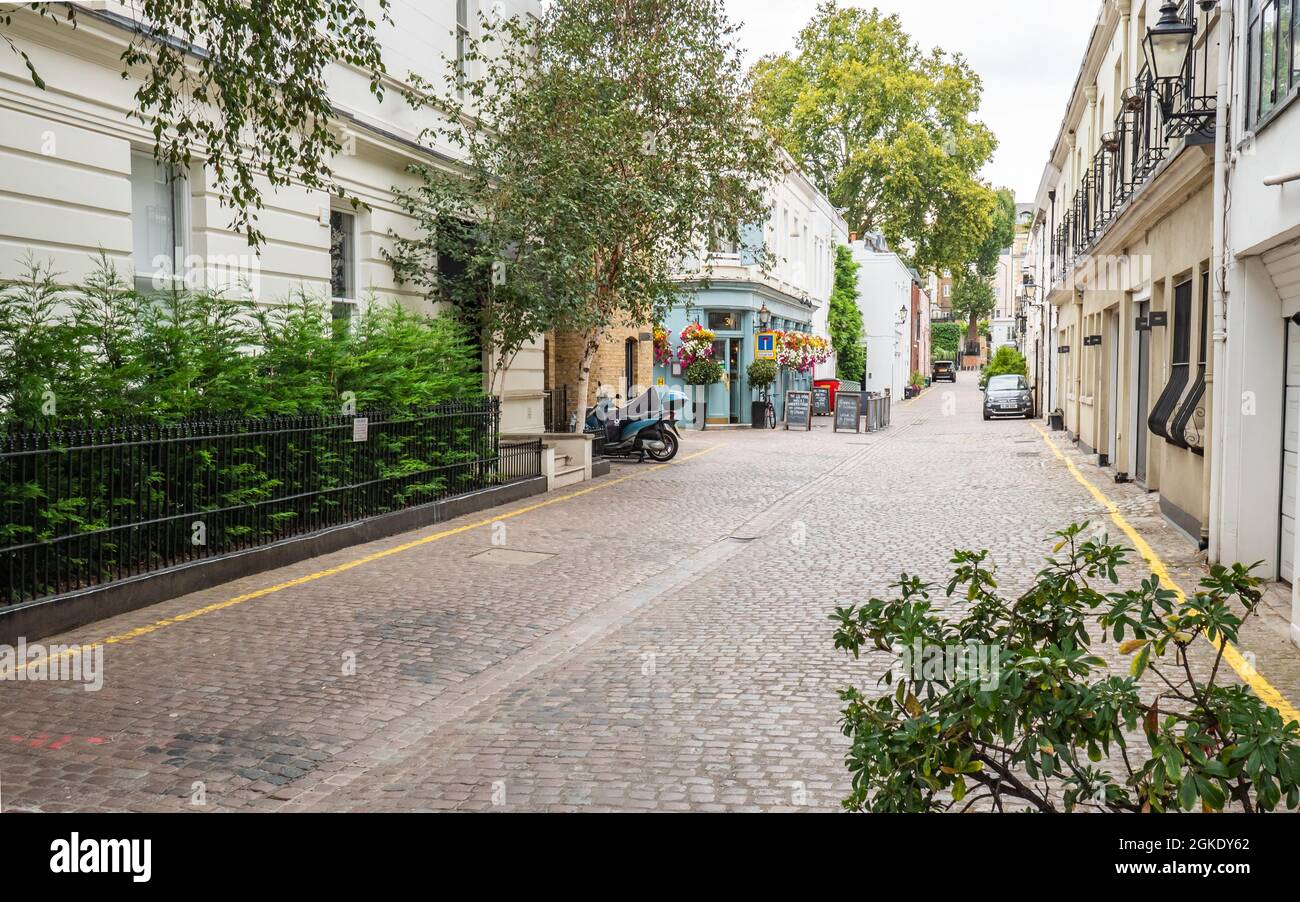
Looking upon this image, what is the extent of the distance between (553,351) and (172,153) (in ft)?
54.8

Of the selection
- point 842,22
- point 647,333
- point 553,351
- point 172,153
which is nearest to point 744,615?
point 172,153

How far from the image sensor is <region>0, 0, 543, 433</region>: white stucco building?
380 inches

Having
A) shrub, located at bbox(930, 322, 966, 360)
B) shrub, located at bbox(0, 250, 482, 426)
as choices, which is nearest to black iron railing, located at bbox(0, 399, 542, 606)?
shrub, located at bbox(0, 250, 482, 426)

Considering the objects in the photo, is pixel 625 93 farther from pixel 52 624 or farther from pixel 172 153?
pixel 52 624

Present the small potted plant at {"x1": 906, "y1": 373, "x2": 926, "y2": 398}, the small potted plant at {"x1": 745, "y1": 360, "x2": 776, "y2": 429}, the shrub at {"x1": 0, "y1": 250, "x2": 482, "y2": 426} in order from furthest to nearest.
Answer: the small potted plant at {"x1": 906, "y1": 373, "x2": 926, "y2": 398} → the small potted plant at {"x1": 745, "y1": 360, "x2": 776, "y2": 429} → the shrub at {"x1": 0, "y1": 250, "x2": 482, "y2": 426}

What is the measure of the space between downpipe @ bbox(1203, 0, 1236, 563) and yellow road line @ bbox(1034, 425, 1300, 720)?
74 cm

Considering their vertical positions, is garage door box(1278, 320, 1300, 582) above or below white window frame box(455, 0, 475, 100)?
below

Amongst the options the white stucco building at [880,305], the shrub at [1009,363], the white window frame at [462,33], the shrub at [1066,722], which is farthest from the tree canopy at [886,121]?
the shrub at [1066,722]

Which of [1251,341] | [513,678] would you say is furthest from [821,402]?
[513,678]

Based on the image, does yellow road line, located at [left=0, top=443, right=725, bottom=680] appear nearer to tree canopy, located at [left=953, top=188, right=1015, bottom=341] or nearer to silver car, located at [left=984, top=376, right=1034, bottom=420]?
silver car, located at [left=984, top=376, right=1034, bottom=420]

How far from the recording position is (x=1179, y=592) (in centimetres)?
264

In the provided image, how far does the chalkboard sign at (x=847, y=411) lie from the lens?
103ft

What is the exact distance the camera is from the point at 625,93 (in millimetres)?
17297

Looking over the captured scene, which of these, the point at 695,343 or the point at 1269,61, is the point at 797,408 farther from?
the point at 1269,61
